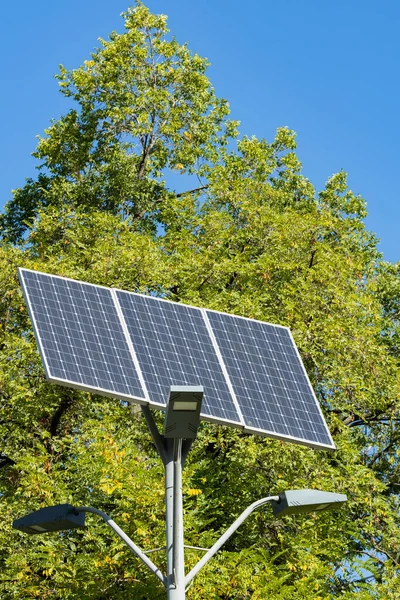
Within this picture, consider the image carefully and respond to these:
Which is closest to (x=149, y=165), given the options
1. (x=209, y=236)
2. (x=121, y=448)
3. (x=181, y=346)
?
(x=209, y=236)

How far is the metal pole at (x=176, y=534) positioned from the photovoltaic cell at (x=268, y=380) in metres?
2.14

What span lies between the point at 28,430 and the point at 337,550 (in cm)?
783

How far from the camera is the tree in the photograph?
769 inches

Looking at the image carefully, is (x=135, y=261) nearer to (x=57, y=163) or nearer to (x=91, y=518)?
(x=91, y=518)

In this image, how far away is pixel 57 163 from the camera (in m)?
38.7

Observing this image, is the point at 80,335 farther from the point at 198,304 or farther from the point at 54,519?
the point at 198,304

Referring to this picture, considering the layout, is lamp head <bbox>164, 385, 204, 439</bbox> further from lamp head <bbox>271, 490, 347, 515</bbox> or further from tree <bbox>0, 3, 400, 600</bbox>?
tree <bbox>0, 3, 400, 600</bbox>

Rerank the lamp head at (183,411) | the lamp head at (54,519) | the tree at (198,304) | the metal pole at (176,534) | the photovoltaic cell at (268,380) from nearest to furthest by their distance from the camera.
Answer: the lamp head at (183,411), the metal pole at (176,534), the lamp head at (54,519), the photovoltaic cell at (268,380), the tree at (198,304)

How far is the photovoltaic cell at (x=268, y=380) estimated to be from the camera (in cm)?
1415

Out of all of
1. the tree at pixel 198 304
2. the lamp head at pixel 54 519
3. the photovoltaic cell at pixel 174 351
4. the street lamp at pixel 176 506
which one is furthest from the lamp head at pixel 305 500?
the tree at pixel 198 304

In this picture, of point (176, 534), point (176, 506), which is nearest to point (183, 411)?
point (176, 506)

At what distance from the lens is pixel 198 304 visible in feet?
86.0

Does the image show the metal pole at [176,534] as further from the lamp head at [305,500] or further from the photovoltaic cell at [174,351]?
the photovoltaic cell at [174,351]

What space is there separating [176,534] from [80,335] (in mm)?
3621
